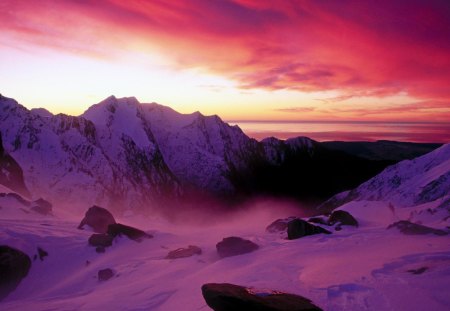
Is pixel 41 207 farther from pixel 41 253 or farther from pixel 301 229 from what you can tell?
pixel 301 229

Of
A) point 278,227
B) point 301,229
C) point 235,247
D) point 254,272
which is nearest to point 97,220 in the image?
point 278,227

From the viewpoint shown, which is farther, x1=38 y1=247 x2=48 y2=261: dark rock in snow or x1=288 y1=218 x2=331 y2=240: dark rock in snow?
x1=38 y1=247 x2=48 y2=261: dark rock in snow

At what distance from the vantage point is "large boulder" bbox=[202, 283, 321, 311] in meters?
10.8

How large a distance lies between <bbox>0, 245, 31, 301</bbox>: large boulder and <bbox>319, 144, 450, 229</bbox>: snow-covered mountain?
30235 millimetres

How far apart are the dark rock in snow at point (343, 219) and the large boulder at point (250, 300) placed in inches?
814

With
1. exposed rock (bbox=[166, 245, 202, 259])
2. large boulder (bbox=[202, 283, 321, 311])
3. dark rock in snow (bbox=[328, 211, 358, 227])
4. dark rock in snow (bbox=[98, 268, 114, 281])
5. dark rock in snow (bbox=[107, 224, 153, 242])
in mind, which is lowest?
dark rock in snow (bbox=[98, 268, 114, 281])

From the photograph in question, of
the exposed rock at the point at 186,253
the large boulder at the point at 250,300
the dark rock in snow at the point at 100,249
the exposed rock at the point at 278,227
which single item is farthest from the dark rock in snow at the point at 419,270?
the dark rock in snow at the point at 100,249

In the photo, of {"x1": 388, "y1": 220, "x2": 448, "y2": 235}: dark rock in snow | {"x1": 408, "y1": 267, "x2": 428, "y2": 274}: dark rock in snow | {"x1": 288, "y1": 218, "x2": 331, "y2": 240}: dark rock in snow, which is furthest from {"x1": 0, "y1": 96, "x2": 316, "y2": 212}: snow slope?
{"x1": 408, "y1": 267, "x2": 428, "y2": 274}: dark rock in snow

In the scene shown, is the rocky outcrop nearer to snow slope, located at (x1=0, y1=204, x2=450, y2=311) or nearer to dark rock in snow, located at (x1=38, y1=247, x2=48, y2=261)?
snow slope, located at (x1=0, y1=204, x2=450, y2=311)

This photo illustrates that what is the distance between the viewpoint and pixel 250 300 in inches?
432

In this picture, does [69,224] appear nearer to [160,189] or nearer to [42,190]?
[42,190]

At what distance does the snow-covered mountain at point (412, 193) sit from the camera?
34744 mm

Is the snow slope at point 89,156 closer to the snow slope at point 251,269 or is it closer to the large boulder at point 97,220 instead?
the large boulder at point 97,220

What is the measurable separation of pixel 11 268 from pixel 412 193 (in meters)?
87.7
